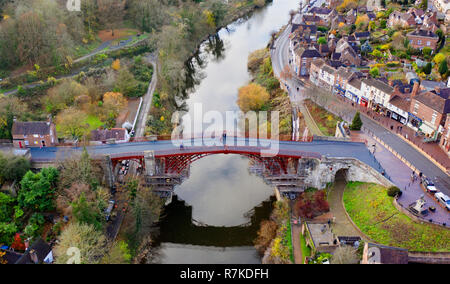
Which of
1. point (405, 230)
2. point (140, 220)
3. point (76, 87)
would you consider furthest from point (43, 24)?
point (405, 230)

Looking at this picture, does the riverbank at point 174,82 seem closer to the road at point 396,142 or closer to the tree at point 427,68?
the road at point 396,142

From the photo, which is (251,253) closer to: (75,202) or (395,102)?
(75,202)

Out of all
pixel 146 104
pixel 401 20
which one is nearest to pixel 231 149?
pixel 146 104

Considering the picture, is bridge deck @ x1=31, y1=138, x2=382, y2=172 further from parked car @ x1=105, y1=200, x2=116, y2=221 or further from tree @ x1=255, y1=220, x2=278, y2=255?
tree @ x1=255, y1=220, x2=278, y2=255

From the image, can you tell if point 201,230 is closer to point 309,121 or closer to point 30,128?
point 30,128

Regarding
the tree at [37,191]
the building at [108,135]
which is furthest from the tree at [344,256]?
the building at [108,135]

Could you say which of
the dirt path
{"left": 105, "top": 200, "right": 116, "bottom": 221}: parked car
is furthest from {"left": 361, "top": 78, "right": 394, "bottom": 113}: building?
{"left": 105, "top": 200, "right": 116, "bottom": 221}: parked car
